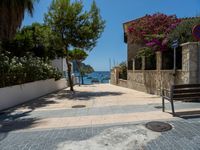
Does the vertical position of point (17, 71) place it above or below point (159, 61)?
below

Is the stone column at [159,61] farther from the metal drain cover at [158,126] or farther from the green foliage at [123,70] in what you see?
the green foliage at [123,70]

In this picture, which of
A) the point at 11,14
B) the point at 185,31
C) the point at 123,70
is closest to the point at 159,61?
the point at 185,31

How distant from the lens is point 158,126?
6246 millimetres

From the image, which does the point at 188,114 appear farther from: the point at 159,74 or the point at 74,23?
the point at 74,23

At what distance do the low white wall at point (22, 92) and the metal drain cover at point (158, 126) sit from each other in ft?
21.2

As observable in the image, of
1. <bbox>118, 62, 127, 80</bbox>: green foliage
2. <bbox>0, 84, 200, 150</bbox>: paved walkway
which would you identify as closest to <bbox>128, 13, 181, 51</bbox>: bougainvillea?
<bbox>118, 62, 127, 80</bbox>: green foliage

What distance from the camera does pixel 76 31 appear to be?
1736cm

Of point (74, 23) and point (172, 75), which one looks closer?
point (172, 75)

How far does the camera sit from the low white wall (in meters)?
10.5

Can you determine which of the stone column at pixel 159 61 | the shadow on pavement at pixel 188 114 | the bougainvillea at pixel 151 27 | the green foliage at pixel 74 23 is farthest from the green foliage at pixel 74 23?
the shadow on pavement at pixel 188 114

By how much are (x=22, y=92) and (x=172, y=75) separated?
7411mm

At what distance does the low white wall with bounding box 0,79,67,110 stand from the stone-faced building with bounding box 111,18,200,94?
6.79m

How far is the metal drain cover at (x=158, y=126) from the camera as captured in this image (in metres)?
5.99

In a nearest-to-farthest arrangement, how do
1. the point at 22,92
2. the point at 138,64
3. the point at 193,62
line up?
the point at 193,62 → the point at 22,92 → the point at 138,64
